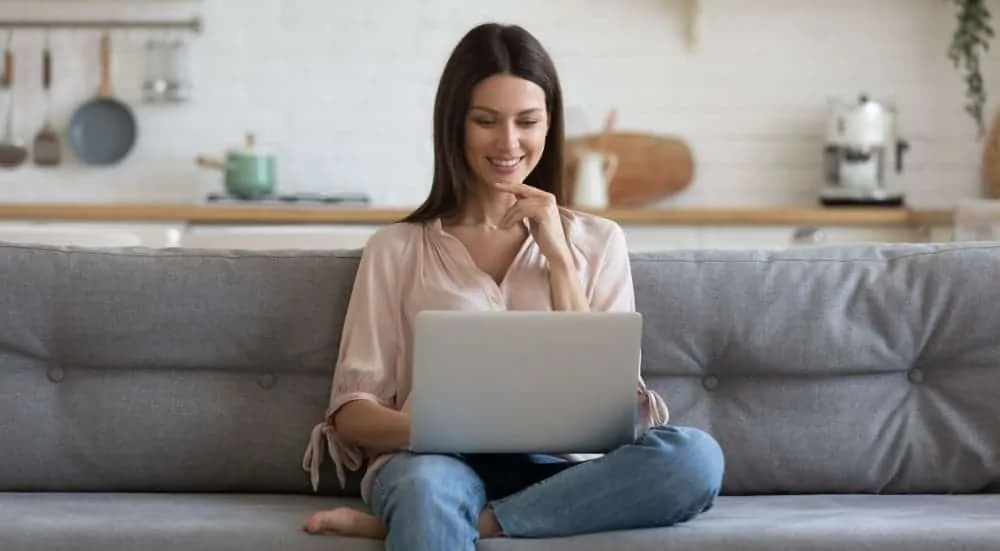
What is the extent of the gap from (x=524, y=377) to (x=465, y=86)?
0.65m

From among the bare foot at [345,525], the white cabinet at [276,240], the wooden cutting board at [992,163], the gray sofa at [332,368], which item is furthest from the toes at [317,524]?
the wooden cutting board at [992,163]

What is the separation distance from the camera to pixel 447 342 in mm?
1979

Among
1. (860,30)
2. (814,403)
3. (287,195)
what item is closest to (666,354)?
(814,403)

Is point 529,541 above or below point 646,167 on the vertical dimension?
below

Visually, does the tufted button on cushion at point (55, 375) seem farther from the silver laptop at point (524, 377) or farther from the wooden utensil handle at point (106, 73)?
the wooden utensil handle at point (106, 73)

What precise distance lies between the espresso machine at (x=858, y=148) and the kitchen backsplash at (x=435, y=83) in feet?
0.64

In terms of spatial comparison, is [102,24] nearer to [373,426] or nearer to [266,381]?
[266,381]

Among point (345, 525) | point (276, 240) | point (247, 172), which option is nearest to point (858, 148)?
point (247, 172)

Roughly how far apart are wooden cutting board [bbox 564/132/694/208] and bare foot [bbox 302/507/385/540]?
2.96m

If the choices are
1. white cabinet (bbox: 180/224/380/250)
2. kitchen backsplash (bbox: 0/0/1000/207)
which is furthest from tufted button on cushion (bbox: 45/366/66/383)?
kitchen backsplash (bbox: 0/0/1000/207)

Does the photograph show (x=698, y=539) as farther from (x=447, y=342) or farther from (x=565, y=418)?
(x=447, y=342)

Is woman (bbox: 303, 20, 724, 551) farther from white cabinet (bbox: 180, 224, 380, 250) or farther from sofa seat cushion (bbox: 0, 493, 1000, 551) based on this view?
white cabinet (bbox: 180, 224, 380, 250)

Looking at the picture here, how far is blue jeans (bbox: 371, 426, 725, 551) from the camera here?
6.54ft

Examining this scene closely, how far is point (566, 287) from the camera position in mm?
2354
